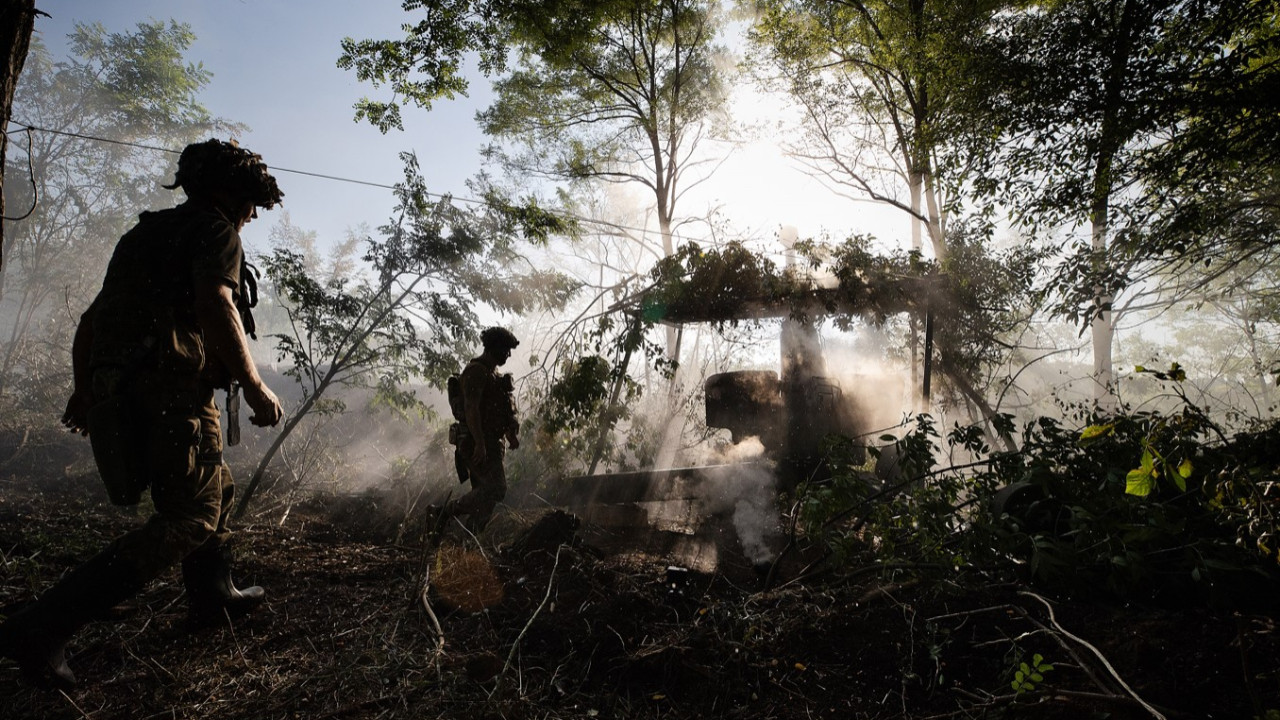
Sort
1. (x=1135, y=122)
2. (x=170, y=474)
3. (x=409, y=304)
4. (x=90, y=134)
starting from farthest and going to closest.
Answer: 1. (x=90, y=134)
2. (x=409, y=304)
3. (x=1135, y=122)
4. (x=170, y=474)

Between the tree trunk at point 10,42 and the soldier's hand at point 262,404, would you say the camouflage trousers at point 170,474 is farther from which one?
the tree trunk at point 10,42

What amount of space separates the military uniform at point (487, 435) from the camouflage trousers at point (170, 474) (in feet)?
7.55

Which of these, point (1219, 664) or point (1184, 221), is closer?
point (1219, 664)

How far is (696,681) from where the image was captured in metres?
2.29

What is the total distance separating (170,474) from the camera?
6.94 ft

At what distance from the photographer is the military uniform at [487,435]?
15.0ft

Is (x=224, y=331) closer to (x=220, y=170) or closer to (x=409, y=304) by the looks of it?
(x=220, y=170)

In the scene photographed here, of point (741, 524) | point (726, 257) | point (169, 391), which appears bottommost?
point (741, 524)

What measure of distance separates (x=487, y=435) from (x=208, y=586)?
8.02 ft

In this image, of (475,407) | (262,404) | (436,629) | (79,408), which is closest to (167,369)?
(262,404)

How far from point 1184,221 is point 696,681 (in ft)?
17.4

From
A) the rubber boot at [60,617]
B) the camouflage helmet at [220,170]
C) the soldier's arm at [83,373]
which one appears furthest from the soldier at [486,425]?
the rubber boot at [60,617]

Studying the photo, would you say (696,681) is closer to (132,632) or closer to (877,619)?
(877,619)

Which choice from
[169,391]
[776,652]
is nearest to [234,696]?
[169,391]
